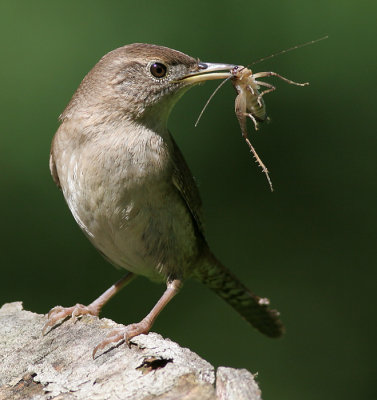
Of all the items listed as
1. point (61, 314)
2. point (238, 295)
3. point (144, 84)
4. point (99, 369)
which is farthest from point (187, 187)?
point (99, 369)

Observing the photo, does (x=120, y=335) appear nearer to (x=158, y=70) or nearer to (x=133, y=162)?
(x=133, y=162)

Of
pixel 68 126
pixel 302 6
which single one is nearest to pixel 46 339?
pixel 68 126

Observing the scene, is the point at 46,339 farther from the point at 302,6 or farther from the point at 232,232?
the point at 302,6

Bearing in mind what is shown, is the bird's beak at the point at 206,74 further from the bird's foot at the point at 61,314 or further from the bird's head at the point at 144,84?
the bird's foot at the point at 61,314

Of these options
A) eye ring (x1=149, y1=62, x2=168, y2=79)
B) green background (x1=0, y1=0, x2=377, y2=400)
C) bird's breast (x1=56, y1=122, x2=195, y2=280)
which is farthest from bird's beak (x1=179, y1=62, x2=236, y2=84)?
green background (x1=0, y1=0, x2=377, y2=400)

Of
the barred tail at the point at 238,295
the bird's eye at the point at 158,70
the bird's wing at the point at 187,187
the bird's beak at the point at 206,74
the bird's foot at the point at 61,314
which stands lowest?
the barred tail at the point at 238,295

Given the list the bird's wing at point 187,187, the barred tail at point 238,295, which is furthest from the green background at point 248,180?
the bird's wing at point 187,187

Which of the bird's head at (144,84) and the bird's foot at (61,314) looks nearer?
the bird's foot at (61,314)
